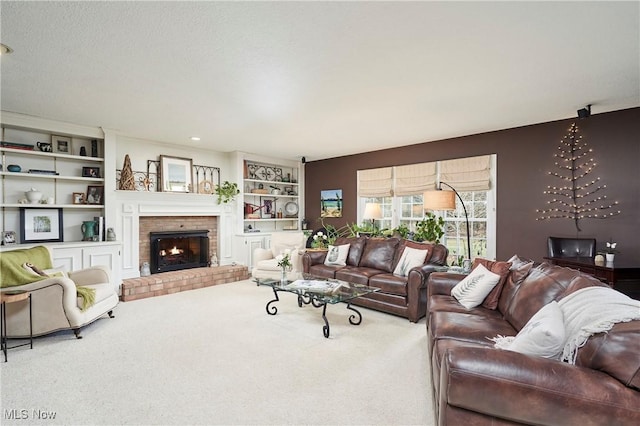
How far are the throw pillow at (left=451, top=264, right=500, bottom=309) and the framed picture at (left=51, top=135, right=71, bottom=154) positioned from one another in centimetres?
572

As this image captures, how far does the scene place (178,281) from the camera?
5.23 meters

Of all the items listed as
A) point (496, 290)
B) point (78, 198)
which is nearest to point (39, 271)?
point (78, 198)

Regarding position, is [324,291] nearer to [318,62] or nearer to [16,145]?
[318,62]

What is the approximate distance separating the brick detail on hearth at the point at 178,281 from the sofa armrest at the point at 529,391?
467cm

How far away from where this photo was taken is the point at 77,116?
4215mm

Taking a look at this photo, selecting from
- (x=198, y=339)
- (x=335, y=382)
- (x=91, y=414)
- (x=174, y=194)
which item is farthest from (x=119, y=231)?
(x=335, y=382)

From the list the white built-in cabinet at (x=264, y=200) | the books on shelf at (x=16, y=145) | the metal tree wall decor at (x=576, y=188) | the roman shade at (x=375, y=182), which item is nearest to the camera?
the metal tree wall decor at (x=576, y=188)

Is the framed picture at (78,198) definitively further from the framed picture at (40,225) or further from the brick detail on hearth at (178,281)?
the brick detail on hearth at (178,281)

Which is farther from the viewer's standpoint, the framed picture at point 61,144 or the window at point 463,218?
the window at point 463,218

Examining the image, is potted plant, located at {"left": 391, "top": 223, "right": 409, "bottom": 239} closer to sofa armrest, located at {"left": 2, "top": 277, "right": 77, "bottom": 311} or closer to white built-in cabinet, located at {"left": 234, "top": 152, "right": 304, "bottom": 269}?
white built-in cabinet, located at {"left": 234, "top": 152, "right": 304, "bottom": 269}

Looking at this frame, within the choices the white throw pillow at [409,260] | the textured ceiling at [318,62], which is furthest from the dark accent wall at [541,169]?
the white throw pillow at [409,260]

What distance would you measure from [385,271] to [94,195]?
15.3 feet

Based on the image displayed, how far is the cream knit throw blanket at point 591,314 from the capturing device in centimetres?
143

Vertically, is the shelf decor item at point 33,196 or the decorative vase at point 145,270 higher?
the shelf decor item at point 33,196
